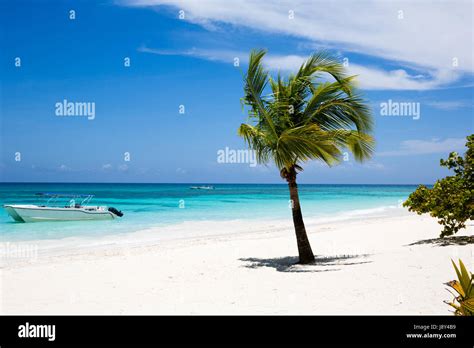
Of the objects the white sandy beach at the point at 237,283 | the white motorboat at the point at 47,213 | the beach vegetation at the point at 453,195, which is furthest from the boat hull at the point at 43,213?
the beach vegetation at the point at 453,195

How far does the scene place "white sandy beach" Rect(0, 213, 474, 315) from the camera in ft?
20.4

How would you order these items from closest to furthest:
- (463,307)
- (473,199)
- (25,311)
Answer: (463,307), (25,311), (473,199)

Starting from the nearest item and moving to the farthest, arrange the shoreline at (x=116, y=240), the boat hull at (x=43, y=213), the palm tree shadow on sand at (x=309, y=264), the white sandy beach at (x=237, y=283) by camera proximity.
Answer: the white sandy beach at (x=237, y=283) < the palm tree shadow on sand at (x=309, y=264) < the shoreline at (x=116, y=240) < the boat hull at (x=43, y=213)

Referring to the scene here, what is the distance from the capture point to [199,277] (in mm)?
8773

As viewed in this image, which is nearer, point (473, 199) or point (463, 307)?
point (463, 307)

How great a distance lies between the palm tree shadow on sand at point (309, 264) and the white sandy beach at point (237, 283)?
0.9 inches

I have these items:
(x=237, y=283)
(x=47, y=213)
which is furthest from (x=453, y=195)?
(x=47, y=213)

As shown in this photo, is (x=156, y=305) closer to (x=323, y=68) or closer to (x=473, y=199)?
(x=323, y=68)

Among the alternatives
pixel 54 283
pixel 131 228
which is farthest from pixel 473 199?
pixel 131 228

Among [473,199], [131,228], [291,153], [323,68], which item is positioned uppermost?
[323,68]

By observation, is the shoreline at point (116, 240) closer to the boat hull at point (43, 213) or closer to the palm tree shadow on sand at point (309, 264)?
the boat hull at point (43, 213)

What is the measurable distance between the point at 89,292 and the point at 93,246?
372 inches

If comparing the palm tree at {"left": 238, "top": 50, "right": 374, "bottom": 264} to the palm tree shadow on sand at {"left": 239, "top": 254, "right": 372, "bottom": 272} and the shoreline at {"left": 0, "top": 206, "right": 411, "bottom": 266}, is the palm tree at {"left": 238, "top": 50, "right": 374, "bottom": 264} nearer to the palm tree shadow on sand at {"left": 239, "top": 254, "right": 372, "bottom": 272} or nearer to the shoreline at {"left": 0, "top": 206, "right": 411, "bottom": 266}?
the palm tree shadow on sand at {"left": 239, "top": 254, "right": 372, "bottom": 272}

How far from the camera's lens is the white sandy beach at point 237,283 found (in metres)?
6.23
